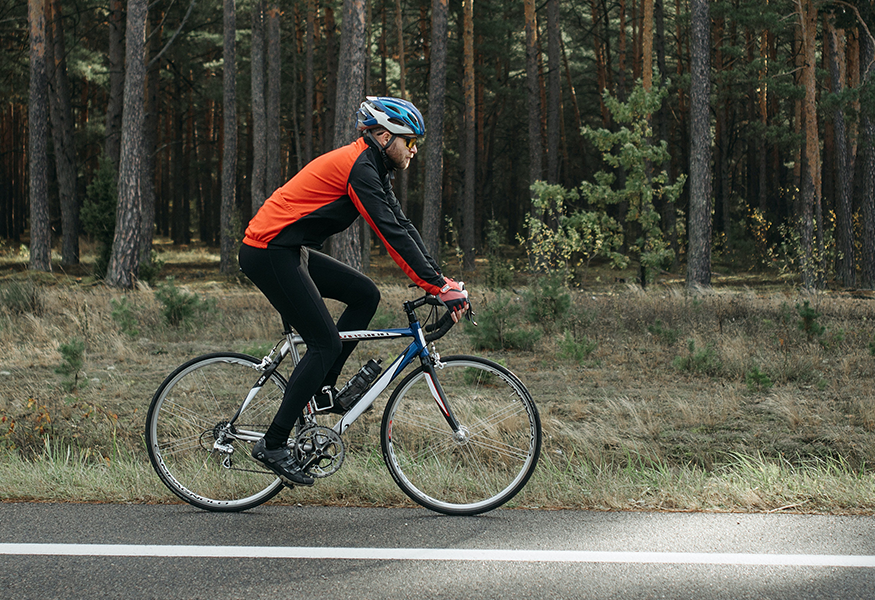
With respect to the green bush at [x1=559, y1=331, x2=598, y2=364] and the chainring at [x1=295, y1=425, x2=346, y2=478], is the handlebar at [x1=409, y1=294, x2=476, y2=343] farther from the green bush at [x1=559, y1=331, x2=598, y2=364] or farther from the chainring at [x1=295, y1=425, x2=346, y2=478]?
the green bush at [x1=559, y1=331, x2=598, y2=364]

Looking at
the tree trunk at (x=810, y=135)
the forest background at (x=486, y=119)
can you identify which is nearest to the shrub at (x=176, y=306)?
the forest background at (x=486, y=119)

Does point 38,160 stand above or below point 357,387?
above

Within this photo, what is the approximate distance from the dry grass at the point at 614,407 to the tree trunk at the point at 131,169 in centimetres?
447

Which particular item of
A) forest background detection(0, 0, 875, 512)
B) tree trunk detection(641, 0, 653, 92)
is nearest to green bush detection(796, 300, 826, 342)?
forest background detection(0, 0, 875, 512)

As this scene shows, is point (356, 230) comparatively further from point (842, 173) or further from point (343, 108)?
point (842, 173)

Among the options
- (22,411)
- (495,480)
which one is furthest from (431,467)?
(22,411)

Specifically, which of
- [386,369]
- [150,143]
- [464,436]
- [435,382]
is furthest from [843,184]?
[150,143]

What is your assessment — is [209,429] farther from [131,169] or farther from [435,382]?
[131,169]

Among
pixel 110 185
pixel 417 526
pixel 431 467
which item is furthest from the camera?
pixel 110 185

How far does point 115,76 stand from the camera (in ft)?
78.9

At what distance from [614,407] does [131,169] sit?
14666 mm

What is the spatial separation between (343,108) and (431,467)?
13.7 metres

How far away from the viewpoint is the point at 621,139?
57.8 ft

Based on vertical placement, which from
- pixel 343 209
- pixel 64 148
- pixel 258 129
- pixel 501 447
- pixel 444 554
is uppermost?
pixel 258 129
